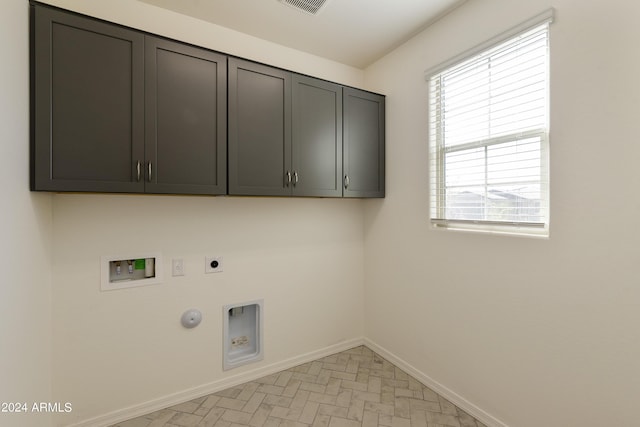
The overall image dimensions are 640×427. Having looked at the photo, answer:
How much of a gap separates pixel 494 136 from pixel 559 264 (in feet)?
2.74

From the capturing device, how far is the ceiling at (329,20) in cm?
199

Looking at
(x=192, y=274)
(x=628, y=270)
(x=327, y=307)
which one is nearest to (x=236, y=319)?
(x=192, y=274)

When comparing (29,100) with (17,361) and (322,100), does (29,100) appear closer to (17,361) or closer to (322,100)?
(17,361)

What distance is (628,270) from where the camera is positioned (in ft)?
4.30

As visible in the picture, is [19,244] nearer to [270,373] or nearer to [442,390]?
[270,373]

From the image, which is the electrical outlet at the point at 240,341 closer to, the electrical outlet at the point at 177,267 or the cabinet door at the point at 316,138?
the electrical outlet at the point at 177,267

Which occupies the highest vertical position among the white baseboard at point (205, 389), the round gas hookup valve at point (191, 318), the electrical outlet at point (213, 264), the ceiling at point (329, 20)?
the ceiling at point (329, 20)

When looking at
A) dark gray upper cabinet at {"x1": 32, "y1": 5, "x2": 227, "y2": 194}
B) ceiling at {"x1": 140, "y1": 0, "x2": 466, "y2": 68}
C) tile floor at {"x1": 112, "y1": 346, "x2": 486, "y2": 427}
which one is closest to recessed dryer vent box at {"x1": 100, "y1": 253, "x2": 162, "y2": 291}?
dark gray upper cabinet at {"x1": 32, "y1": 5, "x2": 227, "y2": 194}

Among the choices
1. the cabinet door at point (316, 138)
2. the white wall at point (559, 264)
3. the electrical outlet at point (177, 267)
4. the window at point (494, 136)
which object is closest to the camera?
the white wall at point (559, 264)

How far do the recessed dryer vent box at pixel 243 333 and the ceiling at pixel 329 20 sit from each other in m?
2.17

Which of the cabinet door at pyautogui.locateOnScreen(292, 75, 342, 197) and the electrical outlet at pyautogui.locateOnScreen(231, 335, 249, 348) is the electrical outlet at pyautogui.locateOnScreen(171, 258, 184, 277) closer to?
the electrical outlet at pyautogui.locateOnScreen(231, 335, 249, 348)

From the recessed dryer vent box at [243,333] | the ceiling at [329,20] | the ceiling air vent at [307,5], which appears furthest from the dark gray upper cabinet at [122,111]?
the recessed dryer vent box at [243,333]

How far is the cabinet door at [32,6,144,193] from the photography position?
142 centimetres

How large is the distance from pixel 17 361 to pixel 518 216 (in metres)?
2.60
